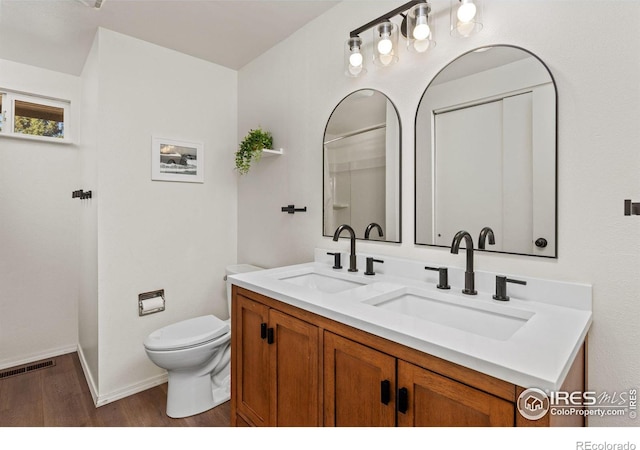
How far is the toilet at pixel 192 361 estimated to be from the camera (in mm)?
1840

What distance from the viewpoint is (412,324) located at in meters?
0.93

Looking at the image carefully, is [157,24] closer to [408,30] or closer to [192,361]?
[408,30]

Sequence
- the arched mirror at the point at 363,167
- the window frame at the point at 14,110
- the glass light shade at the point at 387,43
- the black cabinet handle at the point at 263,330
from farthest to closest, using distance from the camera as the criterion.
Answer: the window frame at the point at 14,110 → the arched mirror at the point at 363,167 → the glass light shade at the point at 387,43 → the black cabinet handle at the point at 263,330

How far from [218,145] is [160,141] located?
1.53ft

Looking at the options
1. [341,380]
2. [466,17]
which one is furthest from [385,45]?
[341,380]

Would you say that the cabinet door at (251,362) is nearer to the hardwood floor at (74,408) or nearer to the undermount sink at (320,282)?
the undermount sink at (320,282)

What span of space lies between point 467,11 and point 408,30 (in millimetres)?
278

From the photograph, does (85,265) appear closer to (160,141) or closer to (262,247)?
(160,141)

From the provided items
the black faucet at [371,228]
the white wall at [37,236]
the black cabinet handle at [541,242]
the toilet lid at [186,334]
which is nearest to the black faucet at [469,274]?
the black cabinet handle at [541,242]

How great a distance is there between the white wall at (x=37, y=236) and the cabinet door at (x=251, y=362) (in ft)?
7.17

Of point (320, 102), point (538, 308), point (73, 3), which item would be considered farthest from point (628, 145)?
point (73, 3)

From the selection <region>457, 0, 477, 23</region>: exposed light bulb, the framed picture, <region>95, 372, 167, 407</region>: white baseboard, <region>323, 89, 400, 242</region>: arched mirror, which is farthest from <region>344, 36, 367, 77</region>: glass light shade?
<region>95, 372, 167, 407</region>: white baseboard

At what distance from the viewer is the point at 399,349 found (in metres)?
0.90

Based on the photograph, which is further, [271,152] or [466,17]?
[271,152]
